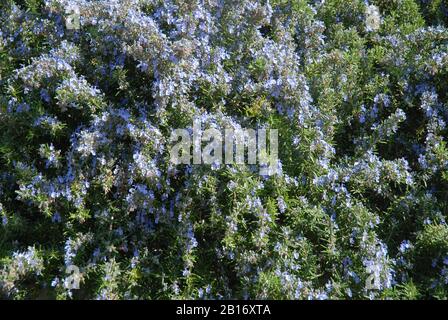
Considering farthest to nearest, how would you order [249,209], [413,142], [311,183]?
1. [413,142]
2. [311,183]
3. [249,209]

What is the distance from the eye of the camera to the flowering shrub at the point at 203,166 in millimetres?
3812

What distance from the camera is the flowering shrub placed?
3812 millimetres

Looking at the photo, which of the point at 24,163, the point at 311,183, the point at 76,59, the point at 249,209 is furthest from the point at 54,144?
the point at 311,183

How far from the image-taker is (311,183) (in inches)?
164

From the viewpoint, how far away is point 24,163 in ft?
13.4

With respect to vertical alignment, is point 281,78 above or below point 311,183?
above

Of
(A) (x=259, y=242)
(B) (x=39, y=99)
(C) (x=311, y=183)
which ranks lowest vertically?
(A) (x=259, y=242)

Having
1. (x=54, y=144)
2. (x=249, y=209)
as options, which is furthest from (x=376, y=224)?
(x=54, y=144)

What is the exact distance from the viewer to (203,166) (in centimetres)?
393
